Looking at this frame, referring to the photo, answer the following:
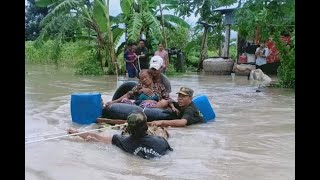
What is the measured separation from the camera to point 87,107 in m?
7.40

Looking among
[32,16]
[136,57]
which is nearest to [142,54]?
[136,57]

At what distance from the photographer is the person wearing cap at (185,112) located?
696 centimetres

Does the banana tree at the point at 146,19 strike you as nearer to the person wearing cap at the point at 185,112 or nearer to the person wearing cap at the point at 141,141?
the person wearing cap at the point at 185,112

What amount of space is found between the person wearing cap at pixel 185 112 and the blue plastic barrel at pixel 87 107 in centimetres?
104

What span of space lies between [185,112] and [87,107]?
156 cm

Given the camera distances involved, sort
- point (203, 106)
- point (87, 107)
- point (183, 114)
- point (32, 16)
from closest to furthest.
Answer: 1. point (183, 114)
2. point (87, 107)
3. point (203, 106)
4. point (32, 16)

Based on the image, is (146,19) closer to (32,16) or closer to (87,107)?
(87,107)

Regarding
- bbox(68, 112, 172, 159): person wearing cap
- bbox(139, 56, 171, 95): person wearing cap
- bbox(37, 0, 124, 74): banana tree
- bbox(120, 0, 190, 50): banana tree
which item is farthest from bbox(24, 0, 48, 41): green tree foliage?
bbox(68, 112, 172, 159): person wearing cap

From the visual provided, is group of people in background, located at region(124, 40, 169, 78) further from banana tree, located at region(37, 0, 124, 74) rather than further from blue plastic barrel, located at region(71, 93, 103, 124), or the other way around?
blue plastic barrel, located at region(71, 93, 103, 124)

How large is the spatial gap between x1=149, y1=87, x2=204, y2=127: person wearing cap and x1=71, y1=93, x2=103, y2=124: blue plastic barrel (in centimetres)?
104

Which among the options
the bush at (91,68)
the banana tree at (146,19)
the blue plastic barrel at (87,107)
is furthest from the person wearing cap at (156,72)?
the bush at (91,68)
